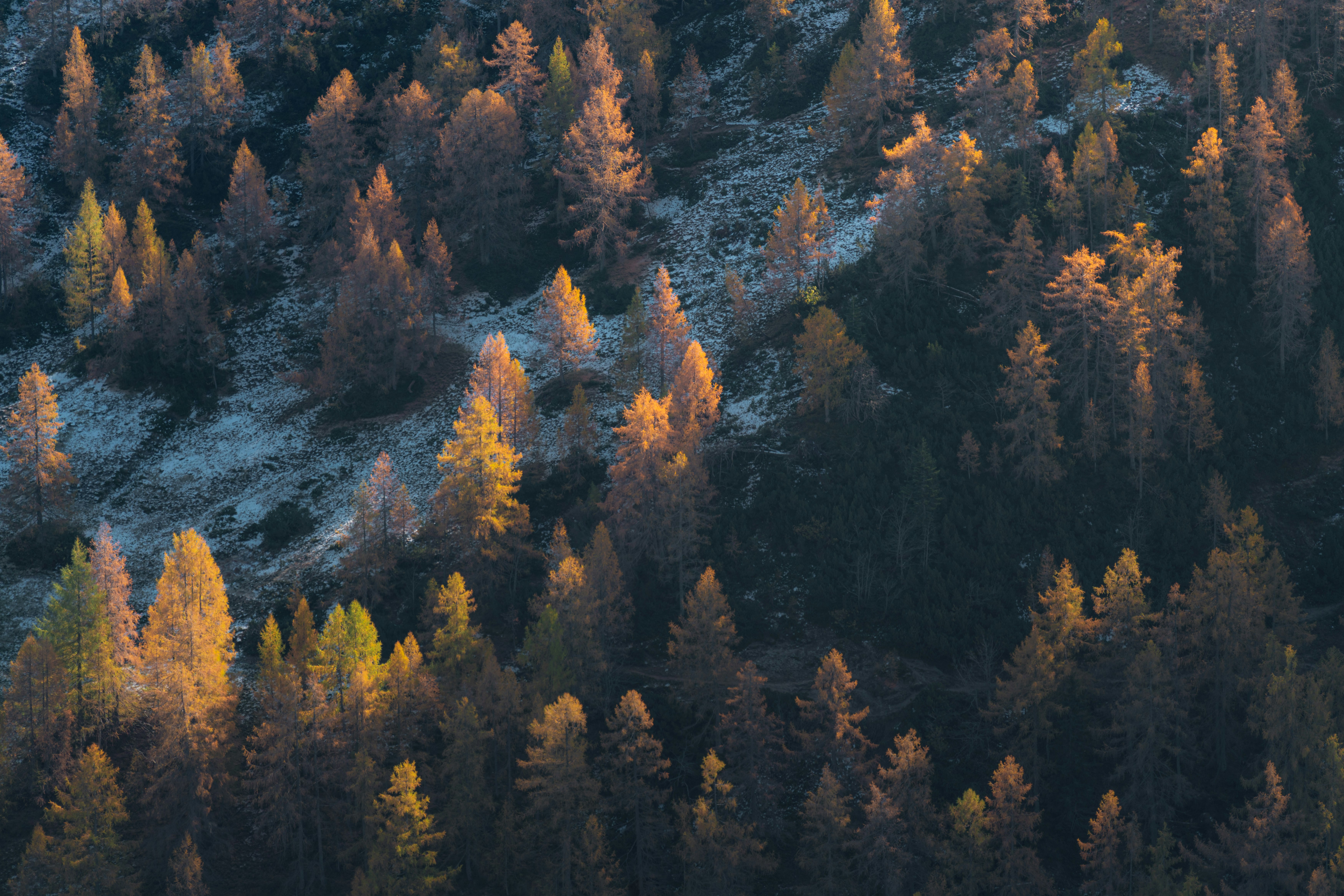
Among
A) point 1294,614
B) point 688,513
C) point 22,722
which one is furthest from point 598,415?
point 1294,614

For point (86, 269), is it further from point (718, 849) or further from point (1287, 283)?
point (1287, 283)

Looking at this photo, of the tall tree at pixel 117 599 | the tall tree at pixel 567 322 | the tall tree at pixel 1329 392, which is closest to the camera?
the tall tree at pixel 117 599

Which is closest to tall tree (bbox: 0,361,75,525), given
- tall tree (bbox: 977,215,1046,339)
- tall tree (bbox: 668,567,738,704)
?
tall tree (bbox: 668,567,738,704)

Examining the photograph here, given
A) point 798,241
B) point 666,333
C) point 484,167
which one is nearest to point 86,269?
point 484,167

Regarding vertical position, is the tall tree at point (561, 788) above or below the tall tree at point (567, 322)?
below

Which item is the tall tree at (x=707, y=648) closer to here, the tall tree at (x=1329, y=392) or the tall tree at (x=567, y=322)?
the tall tree at (x=567, y=322)

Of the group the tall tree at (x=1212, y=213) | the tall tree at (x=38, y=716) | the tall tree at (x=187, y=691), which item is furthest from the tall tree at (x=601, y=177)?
the tall tree at (x=38, y=716)

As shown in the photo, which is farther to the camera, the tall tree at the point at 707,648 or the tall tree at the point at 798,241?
the tall tree at the point at 798,241
